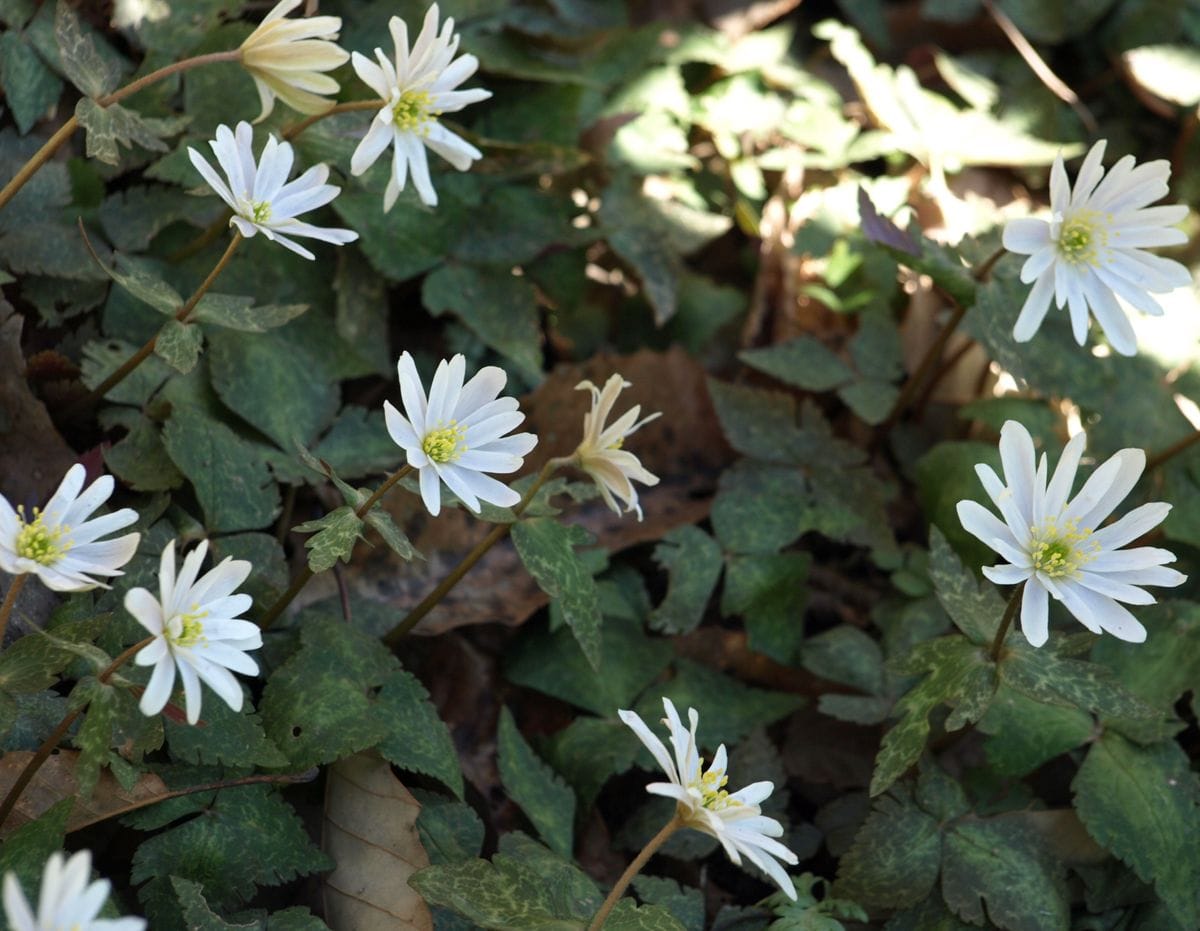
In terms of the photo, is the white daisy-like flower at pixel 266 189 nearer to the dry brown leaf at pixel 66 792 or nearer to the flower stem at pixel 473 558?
the flower stem at pixel 473 558

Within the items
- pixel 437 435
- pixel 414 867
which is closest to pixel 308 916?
pixel 414 867

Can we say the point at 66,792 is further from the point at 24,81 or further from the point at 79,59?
the point at 24,81

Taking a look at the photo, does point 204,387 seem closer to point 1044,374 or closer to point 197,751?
point 197,751

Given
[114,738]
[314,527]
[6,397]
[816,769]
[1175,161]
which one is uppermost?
[6,397]

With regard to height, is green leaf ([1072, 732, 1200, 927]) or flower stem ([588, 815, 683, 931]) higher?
flower stem ([588, 815, 683, 931])

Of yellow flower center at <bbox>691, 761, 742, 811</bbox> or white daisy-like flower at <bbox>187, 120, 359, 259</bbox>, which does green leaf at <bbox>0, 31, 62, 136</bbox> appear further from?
yellow flower center at <bbox>691, 761, 742, 811</bbox>

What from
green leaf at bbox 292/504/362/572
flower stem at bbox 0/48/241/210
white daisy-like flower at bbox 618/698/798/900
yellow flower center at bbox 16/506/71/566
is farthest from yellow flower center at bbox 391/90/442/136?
white daisy-like flower at bbox 618/698/798/900

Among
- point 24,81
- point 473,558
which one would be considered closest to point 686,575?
point 473,558
